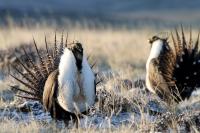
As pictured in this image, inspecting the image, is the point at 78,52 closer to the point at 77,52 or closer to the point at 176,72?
the point at 77,52

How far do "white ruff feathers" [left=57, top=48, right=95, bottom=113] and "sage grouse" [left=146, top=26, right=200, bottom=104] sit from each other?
155 centimetres

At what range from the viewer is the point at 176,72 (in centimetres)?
771

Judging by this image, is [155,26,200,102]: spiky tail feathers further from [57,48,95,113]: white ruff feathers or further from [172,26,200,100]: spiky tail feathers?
[57,48,95,113]: white ruff feathers

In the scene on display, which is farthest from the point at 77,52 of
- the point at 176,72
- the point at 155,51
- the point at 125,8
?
the point at 125,8

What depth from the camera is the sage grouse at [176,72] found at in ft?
25.1

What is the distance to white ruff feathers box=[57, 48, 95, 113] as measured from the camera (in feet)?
19.8

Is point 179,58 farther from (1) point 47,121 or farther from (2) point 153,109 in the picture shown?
(1) point 47,121

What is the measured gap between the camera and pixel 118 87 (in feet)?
26.4

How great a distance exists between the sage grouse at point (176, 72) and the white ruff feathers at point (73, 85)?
155 centimetres

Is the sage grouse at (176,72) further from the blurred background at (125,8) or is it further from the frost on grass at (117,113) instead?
the blurred background at (125,8)

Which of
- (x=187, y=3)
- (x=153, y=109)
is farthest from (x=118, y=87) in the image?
(x=187, y=3)

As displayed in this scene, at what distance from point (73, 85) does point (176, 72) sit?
6.30ft

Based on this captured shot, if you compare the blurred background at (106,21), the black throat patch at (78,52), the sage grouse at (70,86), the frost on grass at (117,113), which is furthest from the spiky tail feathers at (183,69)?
the blurred background at (106,21)

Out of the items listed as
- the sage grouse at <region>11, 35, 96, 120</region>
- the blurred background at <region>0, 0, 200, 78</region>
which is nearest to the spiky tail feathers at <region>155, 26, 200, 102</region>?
the sage grouse at <region>11, 35, 96, 120</region>
